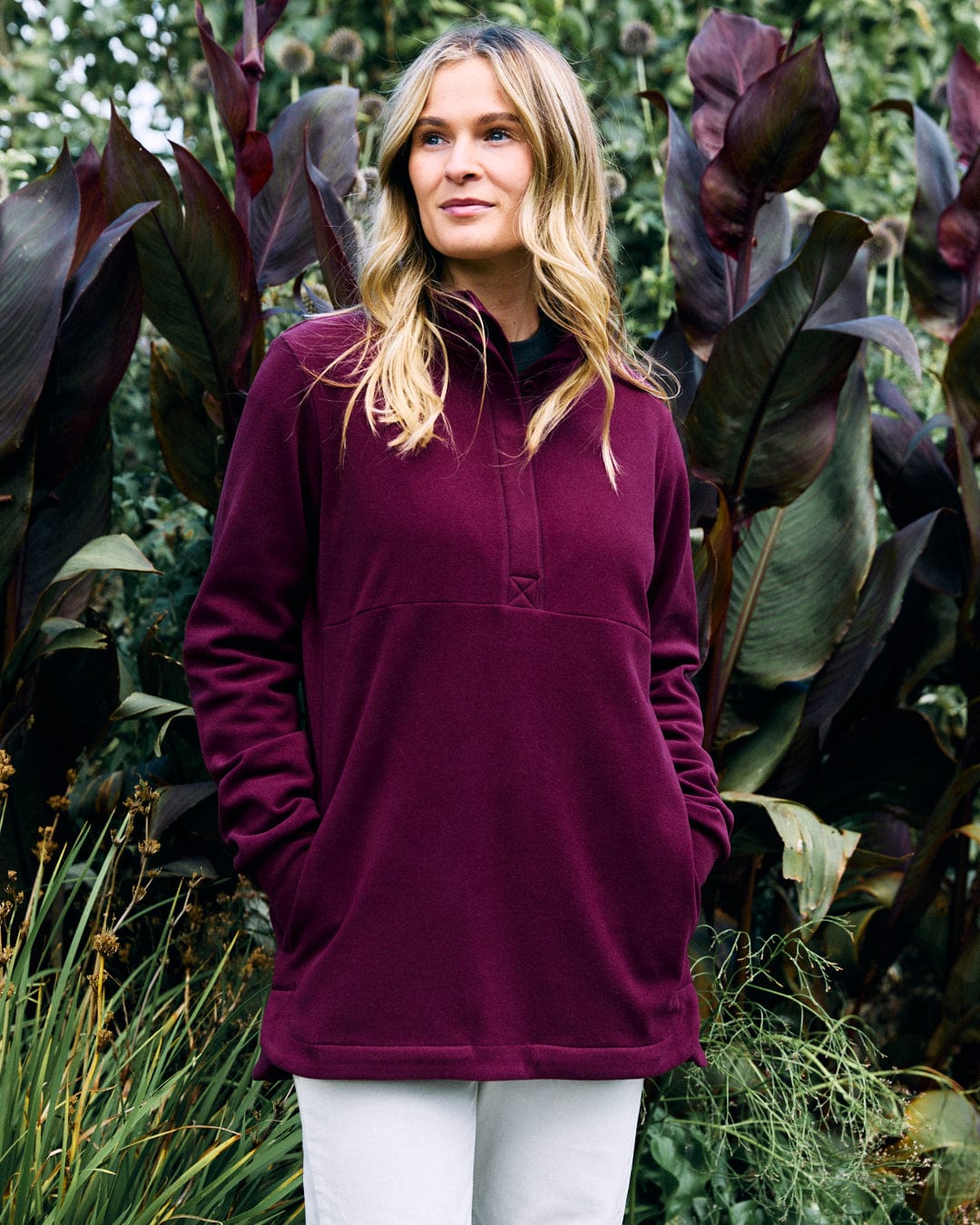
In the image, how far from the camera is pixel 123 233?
2.09 metres

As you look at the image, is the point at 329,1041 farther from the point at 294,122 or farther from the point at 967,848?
the point at 294,122

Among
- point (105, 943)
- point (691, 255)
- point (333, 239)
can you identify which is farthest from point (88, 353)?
point (691, 255)

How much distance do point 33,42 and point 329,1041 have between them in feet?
14.2

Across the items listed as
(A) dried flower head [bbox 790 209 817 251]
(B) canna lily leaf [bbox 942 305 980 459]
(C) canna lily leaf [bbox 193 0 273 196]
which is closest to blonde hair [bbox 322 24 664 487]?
(C) canna lily leaf [bbox 193 0 273 196]

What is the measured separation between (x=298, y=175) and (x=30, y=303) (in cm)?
70

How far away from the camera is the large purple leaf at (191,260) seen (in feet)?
7.40

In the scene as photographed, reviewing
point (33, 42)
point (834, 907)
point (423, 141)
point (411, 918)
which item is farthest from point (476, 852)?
point (33, 42)

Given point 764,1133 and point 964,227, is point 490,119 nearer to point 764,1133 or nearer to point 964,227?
point 964,227

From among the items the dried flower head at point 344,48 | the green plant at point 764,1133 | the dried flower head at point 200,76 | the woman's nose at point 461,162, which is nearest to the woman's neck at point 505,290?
the woman's nose at point 461,162

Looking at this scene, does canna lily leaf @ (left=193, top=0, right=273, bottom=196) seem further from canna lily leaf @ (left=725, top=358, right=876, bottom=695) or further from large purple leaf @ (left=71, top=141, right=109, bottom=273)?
canna lily leaf @ (left=725, top=358, right=876, bottom=695)

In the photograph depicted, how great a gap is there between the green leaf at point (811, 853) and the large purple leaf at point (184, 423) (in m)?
1.19

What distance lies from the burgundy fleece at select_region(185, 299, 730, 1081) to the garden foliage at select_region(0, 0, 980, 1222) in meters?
0.65

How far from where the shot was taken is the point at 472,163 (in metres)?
1.60

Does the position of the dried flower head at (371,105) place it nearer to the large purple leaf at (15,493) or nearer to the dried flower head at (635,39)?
the dried flower head at (635,39)
